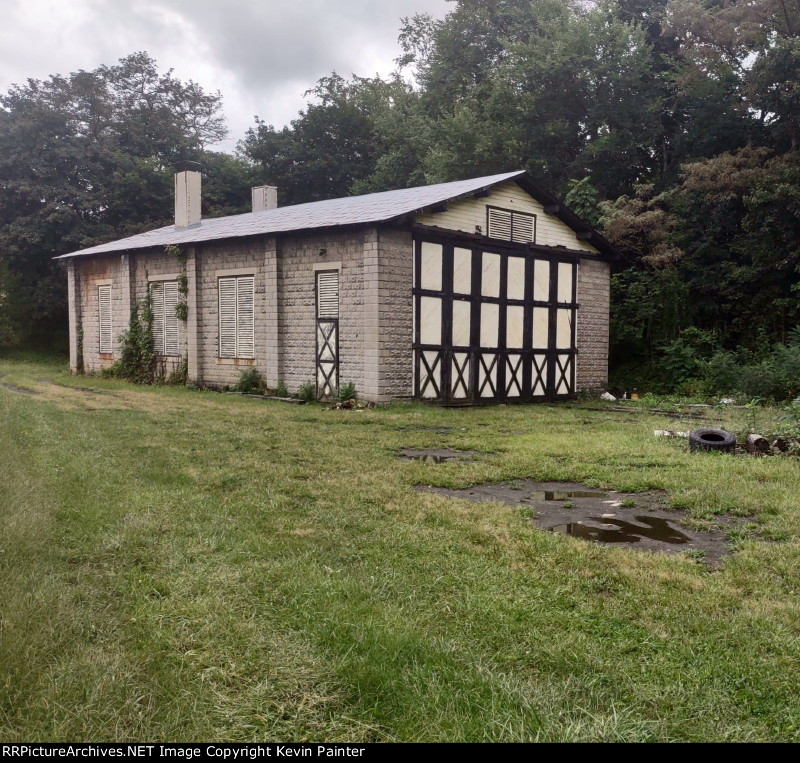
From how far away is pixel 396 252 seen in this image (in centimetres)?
1484

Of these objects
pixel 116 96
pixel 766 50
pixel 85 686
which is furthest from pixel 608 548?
pixel 116 96

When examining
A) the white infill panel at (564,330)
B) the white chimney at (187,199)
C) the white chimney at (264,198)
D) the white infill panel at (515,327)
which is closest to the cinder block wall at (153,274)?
the white chimney at (187,199)

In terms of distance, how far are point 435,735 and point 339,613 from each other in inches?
42.7

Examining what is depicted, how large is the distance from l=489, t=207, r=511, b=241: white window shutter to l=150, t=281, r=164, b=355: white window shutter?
9.65 metres

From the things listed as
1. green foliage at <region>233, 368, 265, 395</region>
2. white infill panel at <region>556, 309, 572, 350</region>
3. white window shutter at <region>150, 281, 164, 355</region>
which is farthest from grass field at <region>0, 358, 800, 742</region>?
white window shutter at <region>150, 281, 164, 355</region>

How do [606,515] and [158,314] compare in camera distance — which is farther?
[158,314]

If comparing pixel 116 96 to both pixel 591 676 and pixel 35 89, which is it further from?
pixel 591 676

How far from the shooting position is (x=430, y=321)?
1557 cm

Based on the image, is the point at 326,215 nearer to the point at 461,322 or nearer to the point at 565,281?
the point at 461,322

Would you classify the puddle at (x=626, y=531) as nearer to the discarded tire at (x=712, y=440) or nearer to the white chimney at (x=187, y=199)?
the discarded tire at (x=712, y=440)

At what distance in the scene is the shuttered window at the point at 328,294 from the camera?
15594 millimetres

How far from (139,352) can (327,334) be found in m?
8.21

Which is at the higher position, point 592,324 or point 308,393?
point 592,324

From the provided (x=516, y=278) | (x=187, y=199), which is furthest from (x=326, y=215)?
(x=187, y=199)
